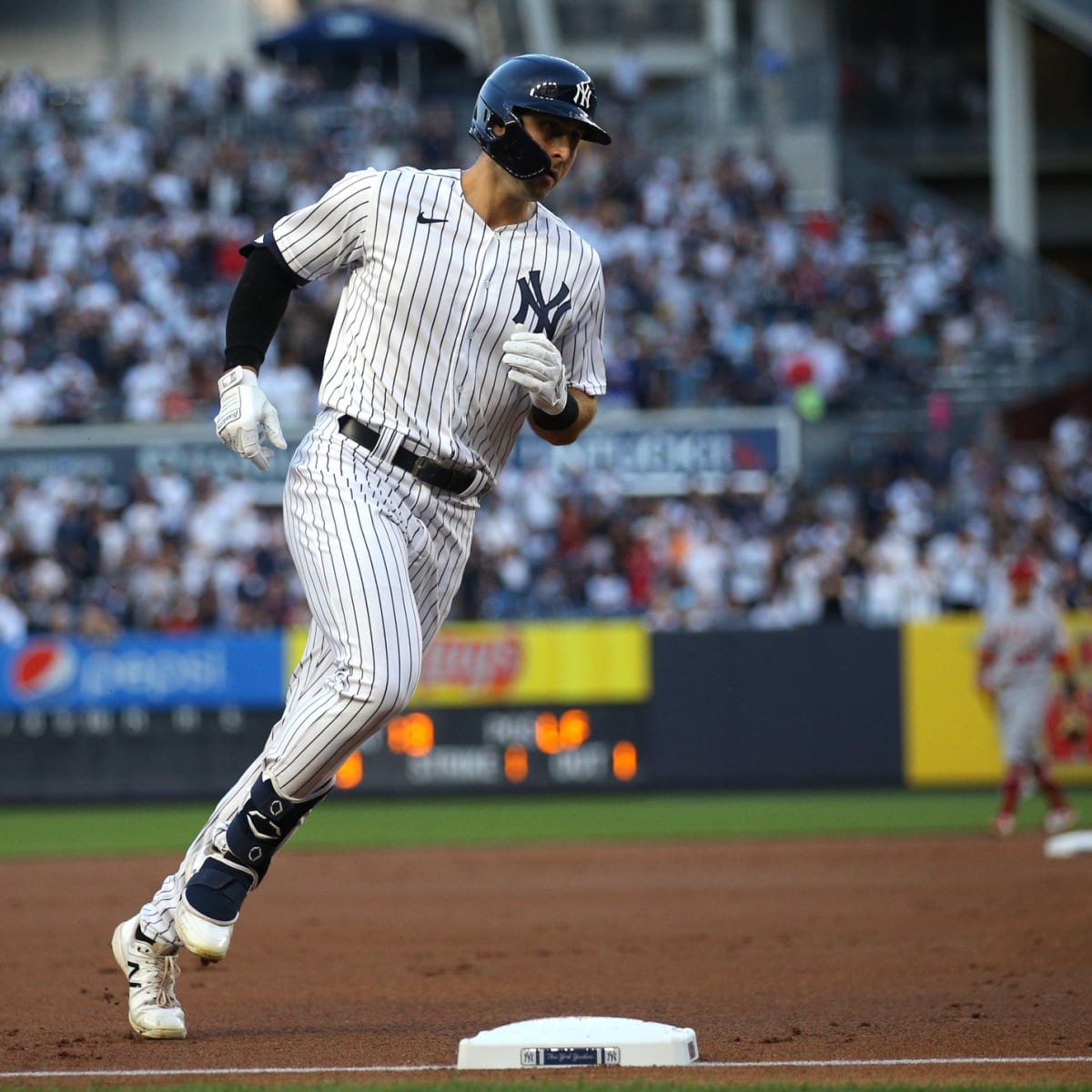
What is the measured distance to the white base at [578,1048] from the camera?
15.4ft

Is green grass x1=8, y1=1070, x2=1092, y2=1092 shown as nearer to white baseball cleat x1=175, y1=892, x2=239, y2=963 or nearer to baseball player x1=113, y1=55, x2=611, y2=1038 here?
white baseball cleat x1=175, y1=892, x2=239, y2=963

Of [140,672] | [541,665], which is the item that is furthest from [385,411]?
[140,672]

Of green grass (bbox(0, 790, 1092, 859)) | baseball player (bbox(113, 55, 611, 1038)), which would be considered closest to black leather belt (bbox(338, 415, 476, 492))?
baseball player (bbox(113, 55, 611, 1038))

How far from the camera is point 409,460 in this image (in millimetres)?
5121

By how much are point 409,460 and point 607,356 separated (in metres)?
17.9

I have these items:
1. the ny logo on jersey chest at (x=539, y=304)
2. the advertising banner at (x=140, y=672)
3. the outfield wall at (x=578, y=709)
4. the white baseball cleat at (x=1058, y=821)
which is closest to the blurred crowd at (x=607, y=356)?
the advertising banner at (x=140, y=672)

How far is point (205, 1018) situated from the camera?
5.88 metres

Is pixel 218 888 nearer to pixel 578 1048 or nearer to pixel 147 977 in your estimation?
pixel 147 977

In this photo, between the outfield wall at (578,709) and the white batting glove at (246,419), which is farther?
→ the outfield wall at (578,709)

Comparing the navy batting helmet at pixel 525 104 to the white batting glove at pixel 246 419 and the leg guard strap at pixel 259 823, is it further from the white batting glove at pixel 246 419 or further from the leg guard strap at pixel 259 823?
the leg guard strap at pixel 259 823

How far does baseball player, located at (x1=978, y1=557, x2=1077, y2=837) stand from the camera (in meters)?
14.1

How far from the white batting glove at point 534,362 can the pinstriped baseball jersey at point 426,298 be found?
151 mm

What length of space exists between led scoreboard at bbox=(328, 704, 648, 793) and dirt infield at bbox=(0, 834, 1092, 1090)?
494cm

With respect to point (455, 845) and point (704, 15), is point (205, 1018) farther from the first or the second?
point (704, 15)
